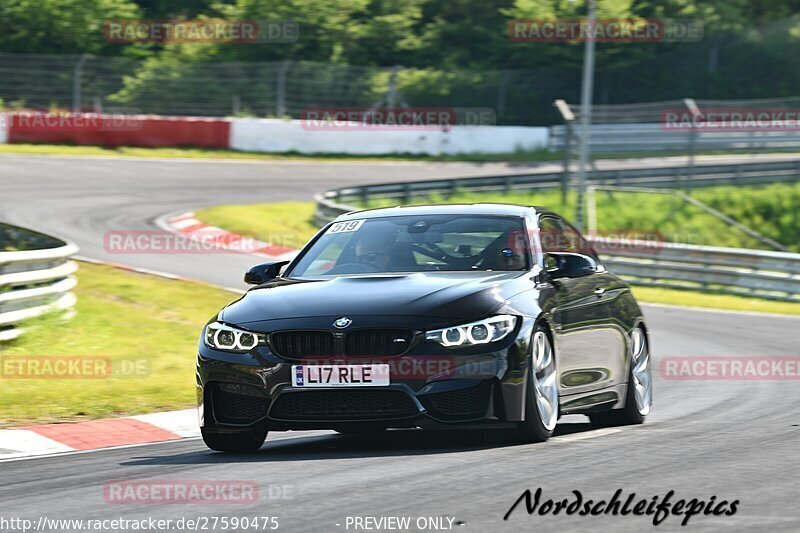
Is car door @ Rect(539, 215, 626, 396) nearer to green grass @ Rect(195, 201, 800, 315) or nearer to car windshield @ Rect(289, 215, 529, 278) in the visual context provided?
car windshield @ Rect(289, 215, 529, 278)

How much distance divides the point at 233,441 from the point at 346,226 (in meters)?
1.66

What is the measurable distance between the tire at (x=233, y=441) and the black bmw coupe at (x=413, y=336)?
12mm

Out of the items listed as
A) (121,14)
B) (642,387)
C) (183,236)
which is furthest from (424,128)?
(642,387)

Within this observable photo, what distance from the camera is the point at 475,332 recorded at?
23.1 feet

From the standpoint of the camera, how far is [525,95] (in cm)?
4556

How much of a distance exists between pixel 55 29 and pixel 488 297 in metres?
43.2

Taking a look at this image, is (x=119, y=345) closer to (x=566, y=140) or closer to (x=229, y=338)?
(x=229, y=338)

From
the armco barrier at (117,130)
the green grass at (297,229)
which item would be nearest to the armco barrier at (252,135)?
the armco barrier at (117,130)

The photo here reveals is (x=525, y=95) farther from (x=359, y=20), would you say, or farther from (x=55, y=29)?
(x=55, y=29)

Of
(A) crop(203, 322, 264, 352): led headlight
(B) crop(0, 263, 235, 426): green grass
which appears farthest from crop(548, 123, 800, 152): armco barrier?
(A) crop(203, 322, 264, 352): led headlight

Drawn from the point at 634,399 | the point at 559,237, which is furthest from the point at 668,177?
the point at 559,237

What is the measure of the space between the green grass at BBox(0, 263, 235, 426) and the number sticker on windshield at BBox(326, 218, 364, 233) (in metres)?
2.37

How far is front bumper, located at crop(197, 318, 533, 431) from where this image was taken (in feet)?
22.9

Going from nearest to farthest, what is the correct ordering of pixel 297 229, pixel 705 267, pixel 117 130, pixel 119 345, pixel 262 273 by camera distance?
1. pixel 262 273
2. pixel 119 345
3. pixel 705 267
4. pixel 297 229
5. pixel 117 130
